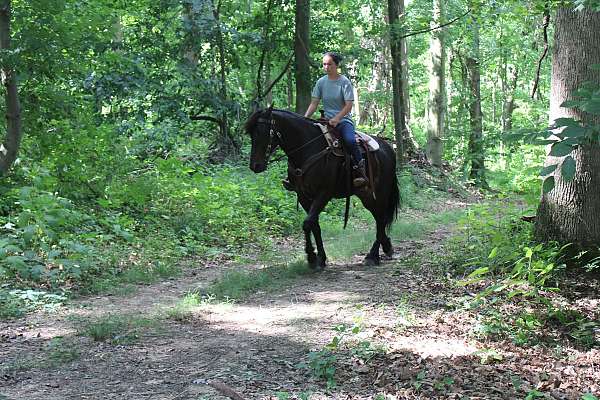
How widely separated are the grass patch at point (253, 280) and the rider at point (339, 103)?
1625 mm

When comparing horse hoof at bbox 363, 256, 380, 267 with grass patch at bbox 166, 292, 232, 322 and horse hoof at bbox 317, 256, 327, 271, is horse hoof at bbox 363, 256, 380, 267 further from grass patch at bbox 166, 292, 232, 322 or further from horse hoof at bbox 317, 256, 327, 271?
grass patch at bbox 166, 292, 232, 322

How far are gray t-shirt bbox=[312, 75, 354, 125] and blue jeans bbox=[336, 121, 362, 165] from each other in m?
0.11

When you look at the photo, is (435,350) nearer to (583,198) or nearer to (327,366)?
(327,366)

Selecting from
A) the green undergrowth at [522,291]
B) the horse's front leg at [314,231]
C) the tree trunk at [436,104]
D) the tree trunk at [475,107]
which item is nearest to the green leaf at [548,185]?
the green undergrowth at [522,291]

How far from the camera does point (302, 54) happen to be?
15.5m

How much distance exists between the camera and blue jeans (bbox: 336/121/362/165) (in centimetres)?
876

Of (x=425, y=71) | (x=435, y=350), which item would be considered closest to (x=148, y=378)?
(x=435, y=350)

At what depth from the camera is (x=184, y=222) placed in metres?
11.1

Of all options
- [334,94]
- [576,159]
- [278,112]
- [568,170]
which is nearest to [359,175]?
[334,94]

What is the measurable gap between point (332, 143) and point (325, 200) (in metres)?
0.85

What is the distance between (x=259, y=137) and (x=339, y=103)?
4.59 feet

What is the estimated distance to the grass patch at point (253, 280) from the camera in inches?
291

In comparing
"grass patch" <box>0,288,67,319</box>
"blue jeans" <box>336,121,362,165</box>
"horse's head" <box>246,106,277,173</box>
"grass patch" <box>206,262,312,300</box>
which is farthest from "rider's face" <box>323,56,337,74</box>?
"grass patch" <box>0,288,67,319</box>

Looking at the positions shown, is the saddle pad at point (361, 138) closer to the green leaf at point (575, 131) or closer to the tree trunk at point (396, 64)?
the green leaf at point (575, 131)
